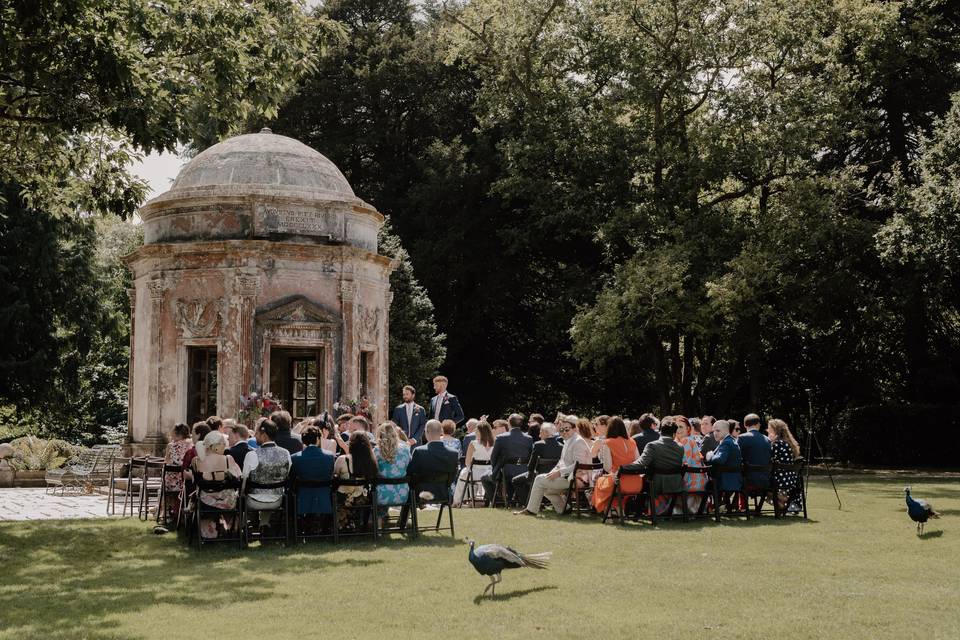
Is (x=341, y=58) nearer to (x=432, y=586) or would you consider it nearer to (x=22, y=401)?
(x=22, y=401)

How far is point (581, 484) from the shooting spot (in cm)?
1515

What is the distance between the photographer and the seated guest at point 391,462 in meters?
13.1

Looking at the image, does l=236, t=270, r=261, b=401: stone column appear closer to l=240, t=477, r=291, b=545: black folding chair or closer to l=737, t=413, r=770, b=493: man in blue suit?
l=240, t=477, r=291, b=545: black folding chair

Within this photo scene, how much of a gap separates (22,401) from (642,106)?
2145 cm

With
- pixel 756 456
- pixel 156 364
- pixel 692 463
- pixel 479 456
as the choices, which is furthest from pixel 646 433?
pixel 156 364

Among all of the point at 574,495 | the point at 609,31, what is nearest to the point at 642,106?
the point at 609,31

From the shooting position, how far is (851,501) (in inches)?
718

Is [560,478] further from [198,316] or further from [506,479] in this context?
[198,316]

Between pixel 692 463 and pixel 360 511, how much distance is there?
5058 millimetres

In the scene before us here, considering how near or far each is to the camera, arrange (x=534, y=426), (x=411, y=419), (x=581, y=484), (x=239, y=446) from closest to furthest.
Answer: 1. (x=239, y=446)
2. (x=581, y=484)
3. (x=411, y=419)
4. (x=534, y=426)

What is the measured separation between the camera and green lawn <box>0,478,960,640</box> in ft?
25.3

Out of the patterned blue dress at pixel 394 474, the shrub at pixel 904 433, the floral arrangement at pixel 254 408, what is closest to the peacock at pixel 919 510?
the patterned blue dress at pixel 394 474

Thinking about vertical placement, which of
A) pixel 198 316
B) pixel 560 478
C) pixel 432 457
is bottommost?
pixel 560 478

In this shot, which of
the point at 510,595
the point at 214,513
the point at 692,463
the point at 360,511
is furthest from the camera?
the point at 692,463
